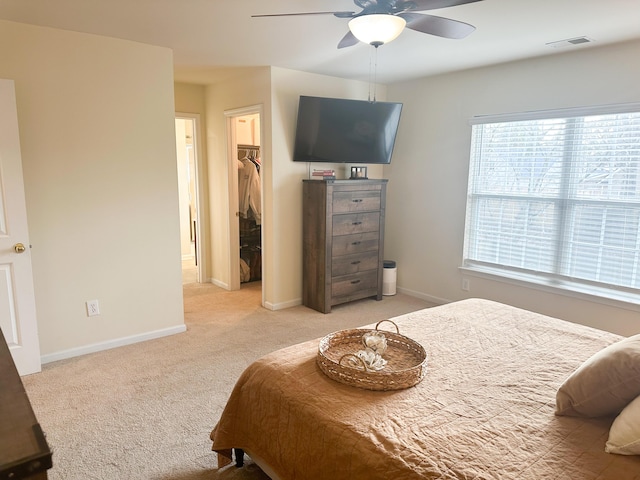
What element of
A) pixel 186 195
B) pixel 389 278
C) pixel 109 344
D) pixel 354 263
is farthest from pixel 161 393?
pixel 186 195

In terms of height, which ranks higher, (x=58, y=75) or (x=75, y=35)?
(x=75, y=35)

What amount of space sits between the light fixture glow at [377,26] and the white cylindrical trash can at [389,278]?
3052mm

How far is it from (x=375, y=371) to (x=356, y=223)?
2869 mm

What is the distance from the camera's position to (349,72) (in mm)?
4336

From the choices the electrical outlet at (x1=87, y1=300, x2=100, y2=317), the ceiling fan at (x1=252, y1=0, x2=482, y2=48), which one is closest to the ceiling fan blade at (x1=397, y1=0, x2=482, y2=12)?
the ceiling fan at (x1=252, y1=0, x2=482, y2=48)

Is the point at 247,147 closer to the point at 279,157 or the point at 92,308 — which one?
the point at 279,157

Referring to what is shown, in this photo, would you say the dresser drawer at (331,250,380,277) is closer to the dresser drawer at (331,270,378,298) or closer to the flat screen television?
the dresser drawer at (331,270,378,298)

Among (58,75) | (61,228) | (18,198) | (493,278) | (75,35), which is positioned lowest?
(493,278)

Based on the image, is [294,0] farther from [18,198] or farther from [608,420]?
[608,420]

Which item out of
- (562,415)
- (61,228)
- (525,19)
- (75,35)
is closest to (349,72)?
(525,19)

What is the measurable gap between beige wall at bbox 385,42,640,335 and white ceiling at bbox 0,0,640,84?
0.64ft

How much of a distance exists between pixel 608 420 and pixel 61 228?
3.43m

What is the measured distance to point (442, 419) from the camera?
144 cm

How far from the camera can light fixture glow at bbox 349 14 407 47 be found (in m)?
2.03
